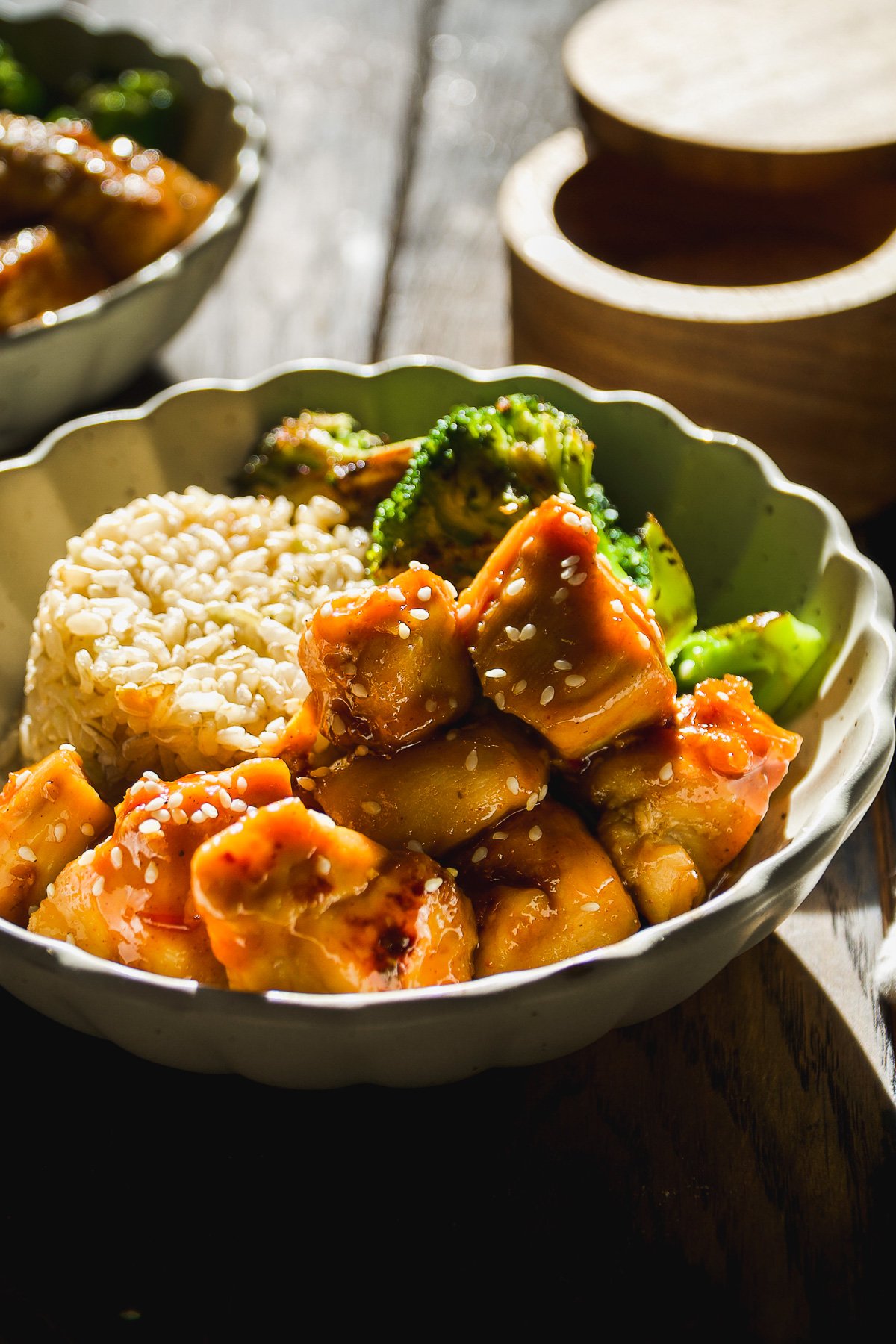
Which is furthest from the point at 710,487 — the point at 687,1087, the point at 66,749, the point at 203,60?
the point at 203,60

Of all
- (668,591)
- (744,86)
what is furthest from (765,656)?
(744,86)

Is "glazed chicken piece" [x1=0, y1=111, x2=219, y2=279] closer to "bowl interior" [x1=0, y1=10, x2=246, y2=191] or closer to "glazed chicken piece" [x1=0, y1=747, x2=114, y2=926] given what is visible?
"bowl interior" [x1=0, y1=10, x2=246, y2=191]

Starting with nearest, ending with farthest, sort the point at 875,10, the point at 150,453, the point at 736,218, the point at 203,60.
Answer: the point at 150,453 < the point at 736,218 < the point at 875,10 < the point at 203,60

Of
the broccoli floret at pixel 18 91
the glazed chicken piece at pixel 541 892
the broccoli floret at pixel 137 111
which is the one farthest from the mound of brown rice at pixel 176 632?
the broccoli floret at pixel 18 91

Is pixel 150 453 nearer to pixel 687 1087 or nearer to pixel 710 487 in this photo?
pixel 710 487

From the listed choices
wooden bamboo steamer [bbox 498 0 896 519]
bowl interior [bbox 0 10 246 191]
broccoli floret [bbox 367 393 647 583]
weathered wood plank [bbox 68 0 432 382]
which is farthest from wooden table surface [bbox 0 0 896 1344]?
bowl interior [bbox 0 10 246 191]

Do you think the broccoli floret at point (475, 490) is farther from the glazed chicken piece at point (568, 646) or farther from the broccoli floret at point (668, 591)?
the glazed chicken piece at point (568, 646)

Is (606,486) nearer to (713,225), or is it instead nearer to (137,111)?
(713,225)
